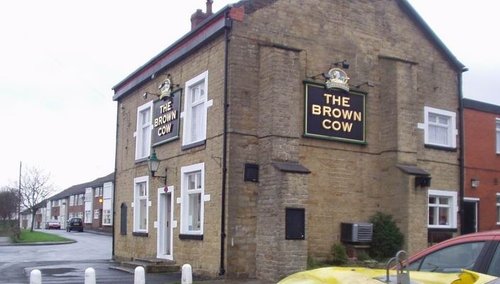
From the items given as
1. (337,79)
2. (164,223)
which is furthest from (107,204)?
(337,79)

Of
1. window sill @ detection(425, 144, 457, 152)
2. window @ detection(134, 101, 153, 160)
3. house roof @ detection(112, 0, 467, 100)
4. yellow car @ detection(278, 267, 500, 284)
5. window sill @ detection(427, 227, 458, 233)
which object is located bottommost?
window sill @ detection(427, 227, 458, 233)

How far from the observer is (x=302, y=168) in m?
16.1

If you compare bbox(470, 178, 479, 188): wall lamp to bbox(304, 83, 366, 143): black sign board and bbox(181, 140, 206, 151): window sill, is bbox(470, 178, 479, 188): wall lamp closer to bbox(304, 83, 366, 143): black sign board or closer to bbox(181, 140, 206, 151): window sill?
bbox(304, 83, 366, 143): black sign board

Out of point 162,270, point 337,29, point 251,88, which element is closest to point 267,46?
point 251,88

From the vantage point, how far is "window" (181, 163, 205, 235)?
18188mm

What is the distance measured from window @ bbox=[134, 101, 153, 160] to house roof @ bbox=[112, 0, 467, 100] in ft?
3.55

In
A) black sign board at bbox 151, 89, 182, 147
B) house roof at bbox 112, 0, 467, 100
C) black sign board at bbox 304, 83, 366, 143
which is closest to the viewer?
house roof at bbox 112, 0, 467, 100

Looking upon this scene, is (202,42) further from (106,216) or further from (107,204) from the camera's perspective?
(106,216)

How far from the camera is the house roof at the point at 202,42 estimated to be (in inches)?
667

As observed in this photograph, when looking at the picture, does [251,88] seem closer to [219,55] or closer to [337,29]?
[219,55]

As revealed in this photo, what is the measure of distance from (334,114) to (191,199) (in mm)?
5060

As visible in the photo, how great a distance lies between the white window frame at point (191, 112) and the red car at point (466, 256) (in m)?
12.1

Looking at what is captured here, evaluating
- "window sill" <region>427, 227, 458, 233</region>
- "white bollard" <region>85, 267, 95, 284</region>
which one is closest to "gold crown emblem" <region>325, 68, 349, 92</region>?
"window sill" <region>427, 227, 458, 233</region>

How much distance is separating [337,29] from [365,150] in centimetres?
378
